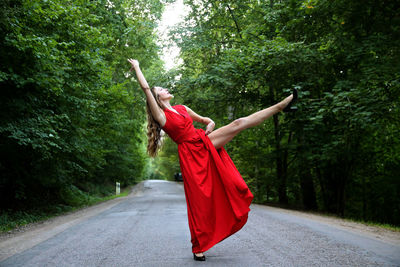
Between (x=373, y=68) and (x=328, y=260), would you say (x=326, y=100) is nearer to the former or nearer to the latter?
(x=373, y=68)

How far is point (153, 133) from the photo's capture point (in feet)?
13.5

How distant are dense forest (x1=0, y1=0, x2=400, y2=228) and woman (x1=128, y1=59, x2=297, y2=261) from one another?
4.52 meters

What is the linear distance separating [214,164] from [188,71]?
12890 millimetres

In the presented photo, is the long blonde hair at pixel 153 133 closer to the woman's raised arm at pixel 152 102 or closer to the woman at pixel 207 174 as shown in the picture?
the woman at pixel 207 174

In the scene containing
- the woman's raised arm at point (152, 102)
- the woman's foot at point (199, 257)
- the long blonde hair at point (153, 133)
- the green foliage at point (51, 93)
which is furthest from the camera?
the green foliage at point (51, 93)

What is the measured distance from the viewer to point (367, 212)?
15984 mm

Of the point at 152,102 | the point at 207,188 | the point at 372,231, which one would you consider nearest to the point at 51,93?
the point at 152,102

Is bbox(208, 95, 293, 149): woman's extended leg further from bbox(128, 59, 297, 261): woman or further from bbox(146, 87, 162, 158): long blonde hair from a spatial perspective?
bbox(146, 87, 162, 158): long blonde hair

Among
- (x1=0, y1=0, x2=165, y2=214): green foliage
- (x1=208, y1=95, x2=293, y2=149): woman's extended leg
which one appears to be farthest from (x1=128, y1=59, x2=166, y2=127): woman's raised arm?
(x1=0, y1=0, x2=165, y2=214): green foliage

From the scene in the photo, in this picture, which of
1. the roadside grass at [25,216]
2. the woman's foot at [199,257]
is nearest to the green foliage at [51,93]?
the roadside grass at [25,216]

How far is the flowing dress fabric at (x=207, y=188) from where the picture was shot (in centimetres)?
361

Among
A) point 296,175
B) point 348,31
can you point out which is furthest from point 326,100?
point 296,175

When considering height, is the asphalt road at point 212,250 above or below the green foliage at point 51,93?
below

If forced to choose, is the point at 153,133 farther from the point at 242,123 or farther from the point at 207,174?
the point at 242,123
